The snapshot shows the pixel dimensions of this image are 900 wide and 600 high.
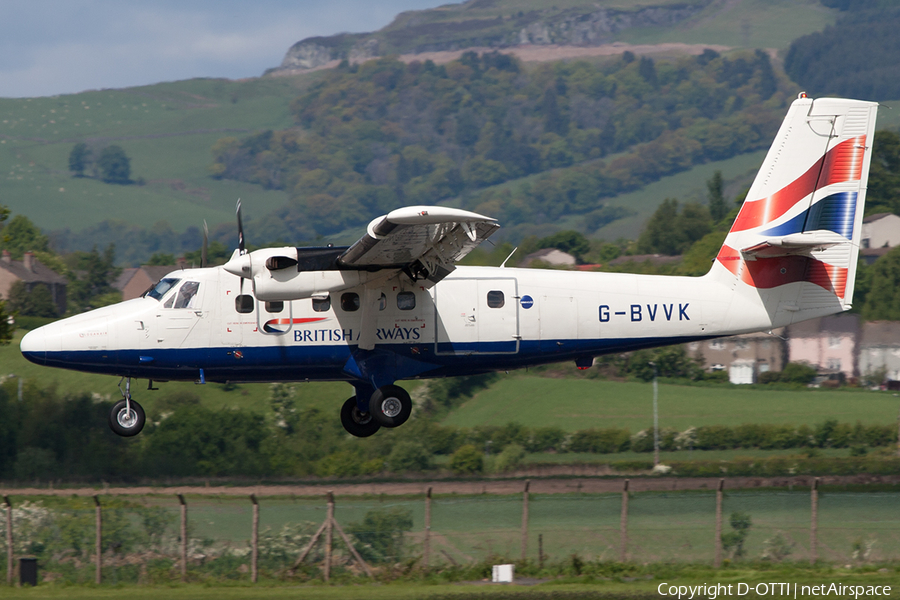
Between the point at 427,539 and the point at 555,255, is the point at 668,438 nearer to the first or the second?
the point at 427,539

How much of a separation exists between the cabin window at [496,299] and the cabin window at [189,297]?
5.56 meters

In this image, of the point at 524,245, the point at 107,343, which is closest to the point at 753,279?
the point at 107,343

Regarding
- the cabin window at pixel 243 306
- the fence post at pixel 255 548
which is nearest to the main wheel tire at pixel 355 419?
the fence post at pixel 255 548

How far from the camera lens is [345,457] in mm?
37031

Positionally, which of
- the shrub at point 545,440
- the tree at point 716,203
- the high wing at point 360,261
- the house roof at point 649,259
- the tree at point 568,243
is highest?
the tree at point 716,203

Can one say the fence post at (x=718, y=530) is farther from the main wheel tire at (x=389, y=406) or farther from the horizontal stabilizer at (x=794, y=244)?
the main wheel tire at (x=389, y=406)

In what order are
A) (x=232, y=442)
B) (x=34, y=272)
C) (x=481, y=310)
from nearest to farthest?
(x=481, y=310) < (x=232, y=442) < (x=34, y=272)

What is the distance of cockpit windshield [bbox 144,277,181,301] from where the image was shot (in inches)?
771

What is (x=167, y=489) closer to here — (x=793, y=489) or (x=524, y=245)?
(x=793, y=489)

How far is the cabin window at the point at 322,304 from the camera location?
1933 centimetres

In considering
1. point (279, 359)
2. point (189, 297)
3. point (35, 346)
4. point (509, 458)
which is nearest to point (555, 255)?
point (509, 458)

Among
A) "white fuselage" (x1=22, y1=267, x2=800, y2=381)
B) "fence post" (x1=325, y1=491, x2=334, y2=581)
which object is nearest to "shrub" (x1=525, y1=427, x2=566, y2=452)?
"fence post" (x1=325, y1=491, x2=334, y2=581)

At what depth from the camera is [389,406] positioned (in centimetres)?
1934

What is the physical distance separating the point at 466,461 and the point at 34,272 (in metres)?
46.3
